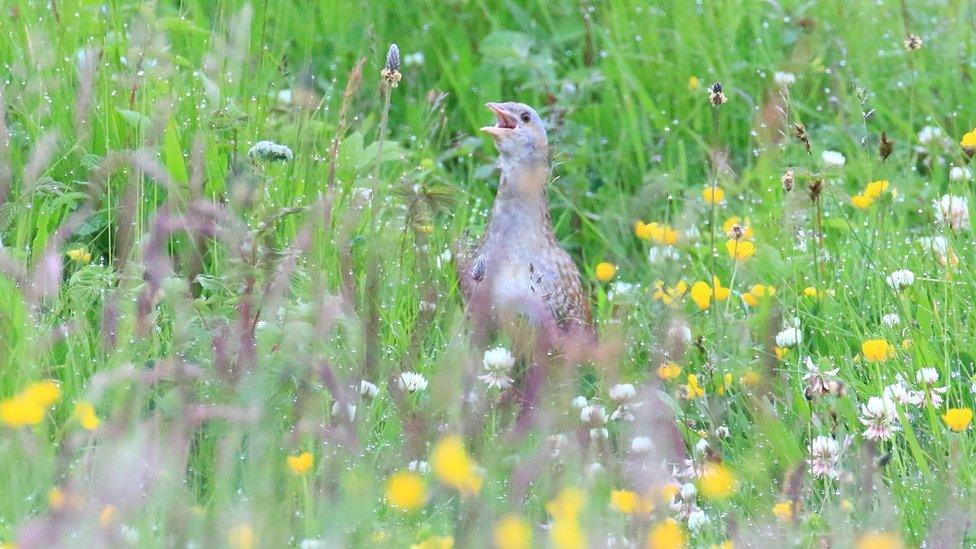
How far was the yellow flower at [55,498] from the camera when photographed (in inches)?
102

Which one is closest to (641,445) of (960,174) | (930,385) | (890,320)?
(930,385)

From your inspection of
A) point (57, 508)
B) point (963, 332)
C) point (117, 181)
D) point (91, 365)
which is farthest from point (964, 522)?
point (117, 181)

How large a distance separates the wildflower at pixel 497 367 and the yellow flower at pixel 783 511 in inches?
32.5

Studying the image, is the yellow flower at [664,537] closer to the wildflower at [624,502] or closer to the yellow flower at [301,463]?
the wildflower at [624,502]

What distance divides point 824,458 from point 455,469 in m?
0.97

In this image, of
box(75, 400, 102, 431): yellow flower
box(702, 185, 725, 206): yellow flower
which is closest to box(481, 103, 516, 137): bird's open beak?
box(702, 185, 725, 206): yellow flower

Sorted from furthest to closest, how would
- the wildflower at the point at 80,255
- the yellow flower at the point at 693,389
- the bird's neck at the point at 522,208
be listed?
the bird's neck at the point at 522,208, the wildflower at the point at 80,255, the yellow flower at the point at 693,389

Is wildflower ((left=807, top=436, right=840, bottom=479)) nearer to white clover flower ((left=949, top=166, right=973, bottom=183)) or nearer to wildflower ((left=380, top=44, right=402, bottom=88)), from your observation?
wildflower ((left=380, top=44, right=402, bottom=88))

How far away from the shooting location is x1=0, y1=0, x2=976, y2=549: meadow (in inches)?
116

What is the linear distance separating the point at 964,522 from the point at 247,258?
174 centimetres

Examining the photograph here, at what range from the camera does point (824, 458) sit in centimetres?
334

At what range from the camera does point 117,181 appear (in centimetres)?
456

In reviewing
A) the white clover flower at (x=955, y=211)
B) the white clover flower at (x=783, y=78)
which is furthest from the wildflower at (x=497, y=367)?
the white clover flower at (x=783, y=78)

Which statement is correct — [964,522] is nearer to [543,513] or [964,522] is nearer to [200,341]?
[543,513]
